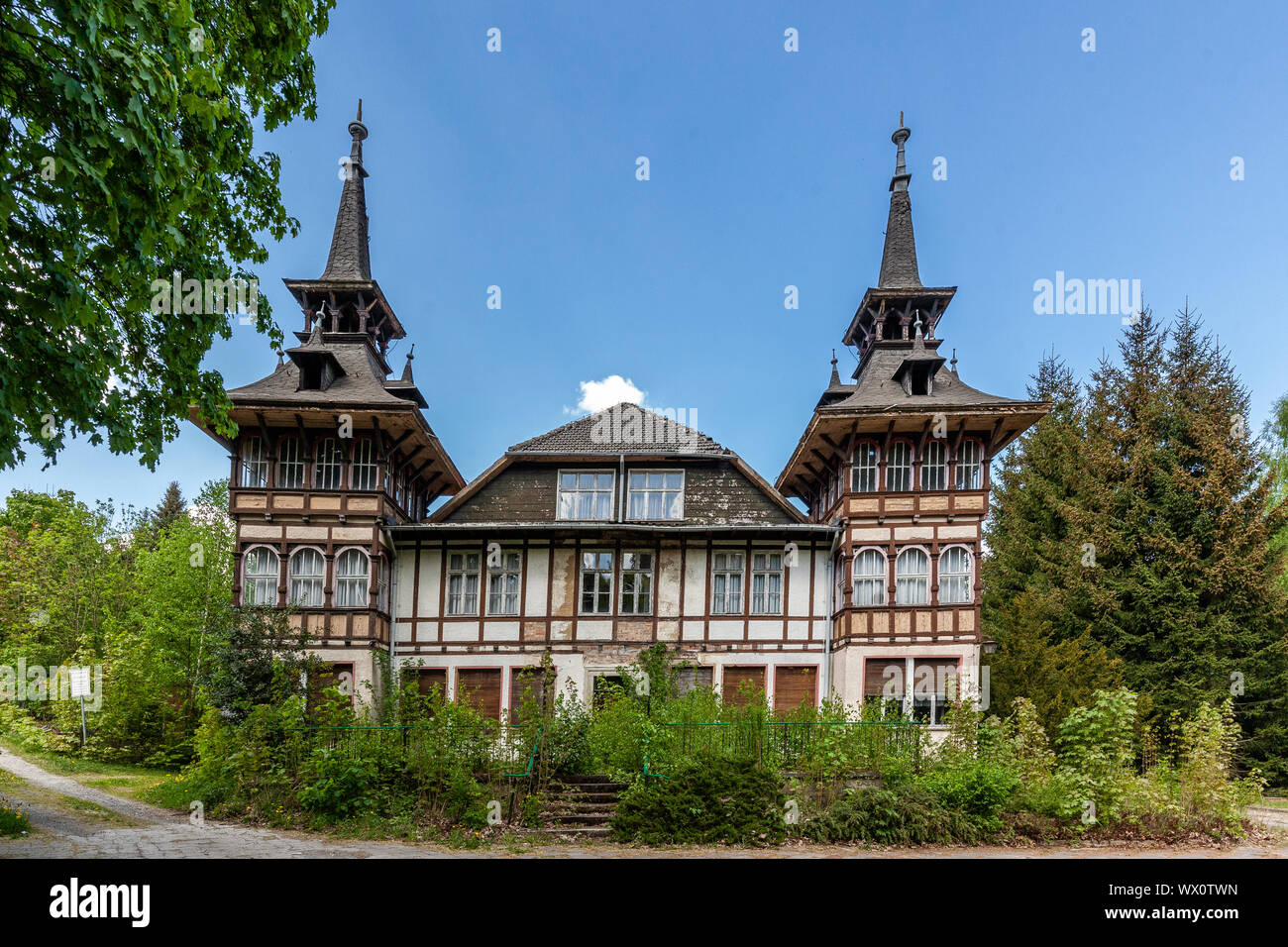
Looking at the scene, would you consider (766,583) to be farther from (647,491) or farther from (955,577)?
(955,577)

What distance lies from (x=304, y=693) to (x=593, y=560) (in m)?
7.29

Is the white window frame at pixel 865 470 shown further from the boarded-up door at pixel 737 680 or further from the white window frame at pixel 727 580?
the boarded-up door at pixel 737 680

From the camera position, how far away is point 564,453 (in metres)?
22.5

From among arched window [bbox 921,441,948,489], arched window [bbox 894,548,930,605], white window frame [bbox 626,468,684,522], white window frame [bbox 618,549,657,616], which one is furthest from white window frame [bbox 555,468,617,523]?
arched window [bbox 921,441,948,489]

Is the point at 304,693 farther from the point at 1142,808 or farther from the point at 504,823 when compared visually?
the point at 1142,808

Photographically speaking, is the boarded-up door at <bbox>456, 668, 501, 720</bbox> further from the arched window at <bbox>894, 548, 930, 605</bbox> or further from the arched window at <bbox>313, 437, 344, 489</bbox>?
the arched window at <bbox>894, 548, 930, 605</bbox>

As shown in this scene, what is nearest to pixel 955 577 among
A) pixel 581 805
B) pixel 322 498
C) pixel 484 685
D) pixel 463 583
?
pixel 581 805

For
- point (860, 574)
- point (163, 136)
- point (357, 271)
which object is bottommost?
point (860, 574)

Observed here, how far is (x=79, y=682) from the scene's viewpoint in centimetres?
2494

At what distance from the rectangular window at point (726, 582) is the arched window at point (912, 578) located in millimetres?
3750

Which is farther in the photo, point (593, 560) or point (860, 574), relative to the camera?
point (593, 560)

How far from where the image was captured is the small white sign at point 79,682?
24750 millimetres

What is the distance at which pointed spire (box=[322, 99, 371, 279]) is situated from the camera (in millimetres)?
24094
